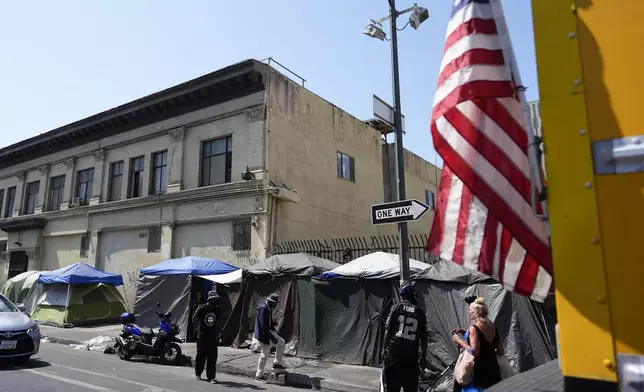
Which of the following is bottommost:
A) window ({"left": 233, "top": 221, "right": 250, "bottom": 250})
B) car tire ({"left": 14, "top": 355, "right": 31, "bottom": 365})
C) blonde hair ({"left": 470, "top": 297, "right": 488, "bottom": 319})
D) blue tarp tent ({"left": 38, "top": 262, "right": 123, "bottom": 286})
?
car tire ({"left": 14, "top": 355, "right": 31, "bottom": 365})

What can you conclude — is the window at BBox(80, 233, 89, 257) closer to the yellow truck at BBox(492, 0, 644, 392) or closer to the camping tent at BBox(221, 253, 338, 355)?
the camping tent at BBox(221, 253, 338, 355)

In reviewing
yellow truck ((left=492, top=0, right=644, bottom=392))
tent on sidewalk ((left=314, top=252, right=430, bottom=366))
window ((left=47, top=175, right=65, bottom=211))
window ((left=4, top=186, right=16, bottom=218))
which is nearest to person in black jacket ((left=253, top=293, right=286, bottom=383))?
tent on sidewalk ((left=314, top=252, right=430, bottom=366))

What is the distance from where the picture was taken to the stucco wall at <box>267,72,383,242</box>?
17.6 meters

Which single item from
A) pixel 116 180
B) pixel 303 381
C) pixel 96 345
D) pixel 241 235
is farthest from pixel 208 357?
pixel 116 180

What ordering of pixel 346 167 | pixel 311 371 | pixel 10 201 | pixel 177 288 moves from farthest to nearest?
pixel 10 201, pixel 346 167, pixel 177 288, pixel 311 371

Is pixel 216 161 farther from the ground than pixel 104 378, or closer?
farther from the ground

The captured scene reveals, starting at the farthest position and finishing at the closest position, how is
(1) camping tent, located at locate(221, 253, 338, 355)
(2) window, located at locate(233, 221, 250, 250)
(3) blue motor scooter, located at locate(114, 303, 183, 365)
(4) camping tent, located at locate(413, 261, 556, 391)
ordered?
(2) window, located at locate(233, 221, 250, 250), (1) camping tent, located at locate(221, 253, 338, 355), (3) blue motor scooter, located at locate(114, 303, 183, 365), (4) camping tent, located at locate(413, 261, 556, 391)

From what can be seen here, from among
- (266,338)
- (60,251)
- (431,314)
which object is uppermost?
(60,251)

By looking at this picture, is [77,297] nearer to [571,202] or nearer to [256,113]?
[256,113]

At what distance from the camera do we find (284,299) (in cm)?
1245

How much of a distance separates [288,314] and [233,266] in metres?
4.26

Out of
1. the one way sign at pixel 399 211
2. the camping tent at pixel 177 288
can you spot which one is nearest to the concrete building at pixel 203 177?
the camping tent at pixel 177 288

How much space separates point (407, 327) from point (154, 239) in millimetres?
16707

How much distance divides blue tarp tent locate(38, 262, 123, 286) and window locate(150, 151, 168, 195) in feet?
13.7
